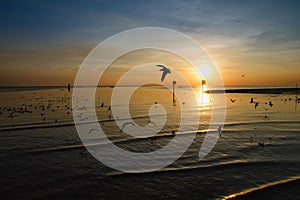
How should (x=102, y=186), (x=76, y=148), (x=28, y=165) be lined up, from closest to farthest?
(x=102, y=186) < (x=28, y=165) < (x=76, y=148)

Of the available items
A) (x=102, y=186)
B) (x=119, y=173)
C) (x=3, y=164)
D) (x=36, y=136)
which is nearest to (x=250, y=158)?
(x=119, y=173)

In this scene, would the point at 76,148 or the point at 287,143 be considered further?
the point at 287,143

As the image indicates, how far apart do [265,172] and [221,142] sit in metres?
5.60

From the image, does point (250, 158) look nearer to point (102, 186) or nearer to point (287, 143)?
point (287, 143)

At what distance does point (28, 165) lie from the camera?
12414 mm

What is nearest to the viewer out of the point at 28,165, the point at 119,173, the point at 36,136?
the point at 119,173

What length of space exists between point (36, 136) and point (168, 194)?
1317cm

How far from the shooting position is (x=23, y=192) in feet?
31.2

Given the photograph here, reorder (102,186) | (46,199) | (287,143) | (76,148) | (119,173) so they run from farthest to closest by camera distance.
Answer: (287,143) → (76,148) → (119,173) → (102,186) → (46,199)

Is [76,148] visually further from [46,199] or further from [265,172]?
[265,172]

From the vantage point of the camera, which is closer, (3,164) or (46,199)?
(46,199)

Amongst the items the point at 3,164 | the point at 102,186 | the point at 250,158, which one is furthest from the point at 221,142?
the point at 3,164

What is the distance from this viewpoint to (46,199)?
901 centimetres

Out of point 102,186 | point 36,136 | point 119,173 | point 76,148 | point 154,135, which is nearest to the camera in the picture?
point 102,186
